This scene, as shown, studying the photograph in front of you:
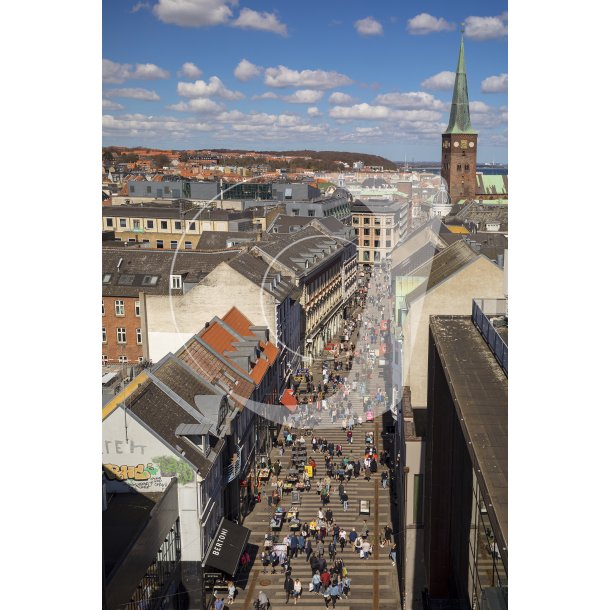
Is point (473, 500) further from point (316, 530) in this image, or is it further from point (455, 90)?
point (316, 530)

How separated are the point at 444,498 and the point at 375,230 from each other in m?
71.5

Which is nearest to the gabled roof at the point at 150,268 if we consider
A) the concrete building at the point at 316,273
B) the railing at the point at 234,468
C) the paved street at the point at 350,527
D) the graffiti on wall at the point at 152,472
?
the concrete building at the point at 316,273

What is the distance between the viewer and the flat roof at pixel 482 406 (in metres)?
8.02

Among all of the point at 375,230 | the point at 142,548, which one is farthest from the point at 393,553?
the point at 375,230

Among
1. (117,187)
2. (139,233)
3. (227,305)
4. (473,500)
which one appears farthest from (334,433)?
(117,187)

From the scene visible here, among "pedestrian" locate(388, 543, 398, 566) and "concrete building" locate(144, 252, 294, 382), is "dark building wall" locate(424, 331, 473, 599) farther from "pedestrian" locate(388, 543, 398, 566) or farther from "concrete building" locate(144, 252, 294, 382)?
"concrete building" locate(144, 252, 294, 382)

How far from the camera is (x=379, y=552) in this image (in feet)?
88.4

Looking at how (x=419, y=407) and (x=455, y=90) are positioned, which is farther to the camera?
(x=419, y=407)

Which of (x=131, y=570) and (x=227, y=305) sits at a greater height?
(x=227, y=305)

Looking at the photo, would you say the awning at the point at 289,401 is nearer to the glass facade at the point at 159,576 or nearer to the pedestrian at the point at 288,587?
the pedestrian at the point at 288,587

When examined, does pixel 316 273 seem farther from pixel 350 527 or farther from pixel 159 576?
pixel 159 576

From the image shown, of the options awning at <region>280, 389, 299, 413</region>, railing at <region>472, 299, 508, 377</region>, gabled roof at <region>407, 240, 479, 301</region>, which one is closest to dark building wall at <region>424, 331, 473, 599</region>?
railing at <region>472, 299, 508, 377</region>

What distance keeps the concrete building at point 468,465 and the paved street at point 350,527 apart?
4.52 m

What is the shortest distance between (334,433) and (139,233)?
1251 inches
